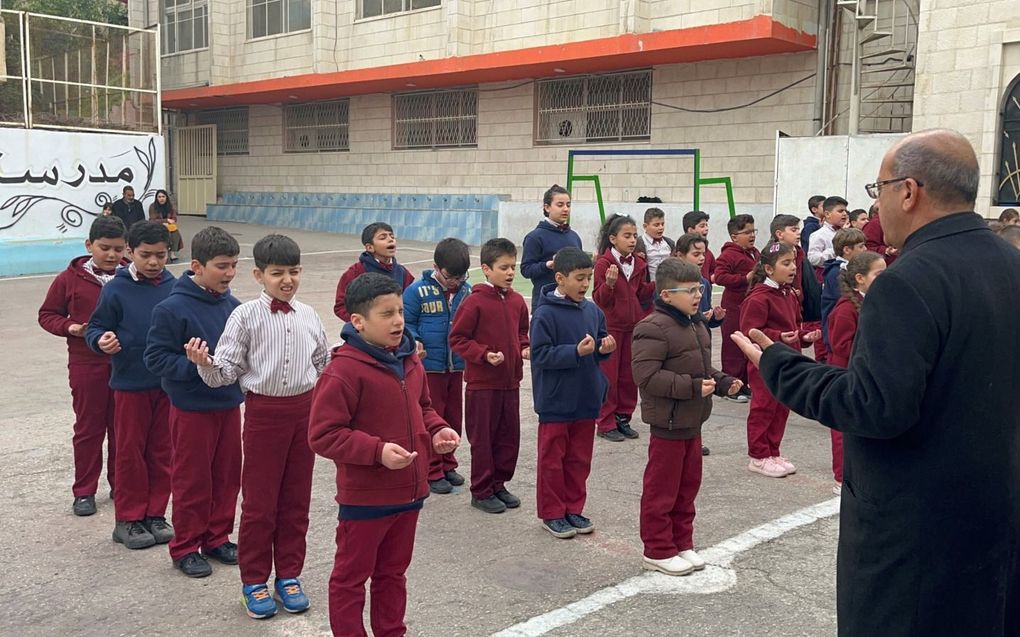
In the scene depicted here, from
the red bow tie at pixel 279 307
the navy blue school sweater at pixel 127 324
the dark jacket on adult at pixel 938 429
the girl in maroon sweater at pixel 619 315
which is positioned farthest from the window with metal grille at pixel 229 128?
the dark jacket on adult at pixel 938 429

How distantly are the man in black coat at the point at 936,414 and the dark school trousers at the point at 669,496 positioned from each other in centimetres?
197

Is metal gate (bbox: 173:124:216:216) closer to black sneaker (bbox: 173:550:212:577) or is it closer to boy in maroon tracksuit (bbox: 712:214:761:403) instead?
boy in maroon tracksuit (bbox: 712:214:761:403)

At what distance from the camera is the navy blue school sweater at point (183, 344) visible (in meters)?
4.18

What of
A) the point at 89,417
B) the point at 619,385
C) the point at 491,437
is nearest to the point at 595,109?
the point at 619,385

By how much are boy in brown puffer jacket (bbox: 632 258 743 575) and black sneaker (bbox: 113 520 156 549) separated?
246 centimetres

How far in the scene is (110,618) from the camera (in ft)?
12.7

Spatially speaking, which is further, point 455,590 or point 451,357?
point 451,357

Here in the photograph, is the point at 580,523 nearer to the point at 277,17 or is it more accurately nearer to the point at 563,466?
the point at 563,466

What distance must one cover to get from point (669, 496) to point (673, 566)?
319 mm

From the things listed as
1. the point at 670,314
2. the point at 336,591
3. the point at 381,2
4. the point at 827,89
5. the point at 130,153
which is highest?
the point at 381,2

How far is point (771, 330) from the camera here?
20.2 feet

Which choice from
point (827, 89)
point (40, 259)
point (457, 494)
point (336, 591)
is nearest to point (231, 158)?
point (40, 259)

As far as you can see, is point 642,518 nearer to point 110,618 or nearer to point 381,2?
point 110,618

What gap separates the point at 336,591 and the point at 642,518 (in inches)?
65.0
